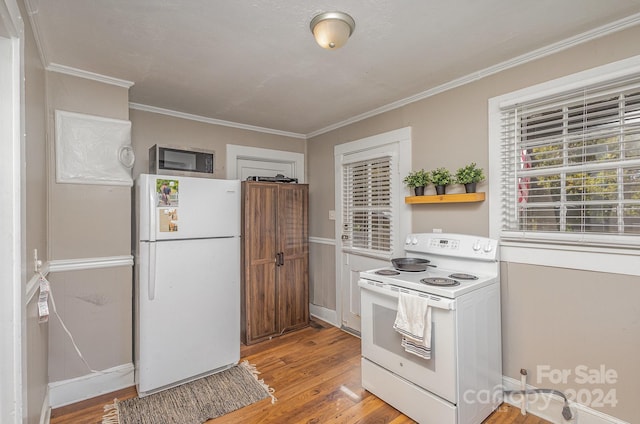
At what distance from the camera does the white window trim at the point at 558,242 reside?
167 centimetres

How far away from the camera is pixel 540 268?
198cm

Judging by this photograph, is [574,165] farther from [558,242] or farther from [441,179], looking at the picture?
[441,179]

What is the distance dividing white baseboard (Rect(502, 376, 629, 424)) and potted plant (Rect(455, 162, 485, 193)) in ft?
4.53

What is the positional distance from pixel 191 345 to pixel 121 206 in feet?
4.09

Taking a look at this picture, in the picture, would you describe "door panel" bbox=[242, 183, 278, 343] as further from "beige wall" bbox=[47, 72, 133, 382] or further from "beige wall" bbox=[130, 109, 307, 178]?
"beige wall" bbox=[47, 72, 133, 382]

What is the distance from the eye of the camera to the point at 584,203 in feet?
5.96

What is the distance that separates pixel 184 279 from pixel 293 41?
1.91m

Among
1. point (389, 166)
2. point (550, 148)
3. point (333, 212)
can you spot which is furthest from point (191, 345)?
point (550, 148)

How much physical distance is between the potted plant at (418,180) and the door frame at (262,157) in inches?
67.1

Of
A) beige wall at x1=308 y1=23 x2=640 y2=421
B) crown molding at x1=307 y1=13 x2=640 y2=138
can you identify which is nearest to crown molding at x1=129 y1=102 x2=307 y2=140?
crown molding at x1=307 y1=13 x2=640 y2=138

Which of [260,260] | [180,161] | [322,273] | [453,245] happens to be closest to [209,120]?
[180,161]

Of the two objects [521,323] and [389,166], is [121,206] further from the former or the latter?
[521,323]

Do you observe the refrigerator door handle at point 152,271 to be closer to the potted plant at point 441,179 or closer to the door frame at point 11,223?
the door frame at point 11,223

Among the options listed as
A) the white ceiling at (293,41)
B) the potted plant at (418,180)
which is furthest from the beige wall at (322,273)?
the white ceiling at (293,41)
